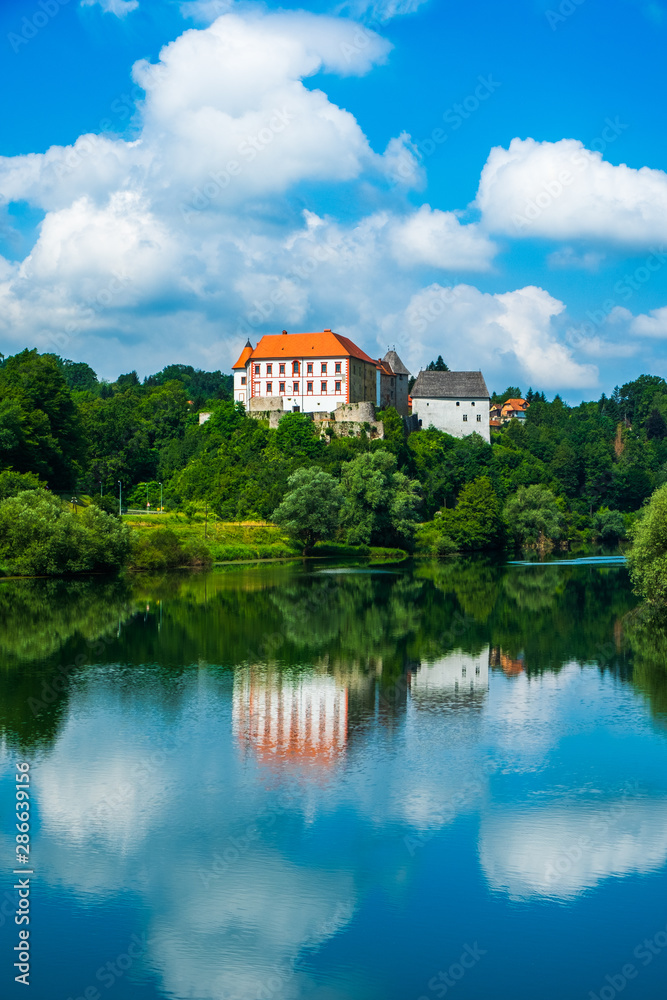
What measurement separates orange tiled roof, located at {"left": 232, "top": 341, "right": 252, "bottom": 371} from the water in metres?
60.3

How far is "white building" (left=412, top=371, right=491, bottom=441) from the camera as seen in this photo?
90.6 meters

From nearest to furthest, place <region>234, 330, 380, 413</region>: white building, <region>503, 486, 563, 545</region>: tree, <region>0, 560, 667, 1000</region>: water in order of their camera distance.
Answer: <region>0, 560, 667, 1000</region>: water < <region>503, 486, 563, 545</region>: tree < <region>234, 330, 380, 413</region>: white building

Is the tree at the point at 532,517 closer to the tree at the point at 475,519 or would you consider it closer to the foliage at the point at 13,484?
the tree at the point at 475,519

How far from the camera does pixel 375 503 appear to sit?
65250 millimetres

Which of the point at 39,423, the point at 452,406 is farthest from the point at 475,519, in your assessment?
the point at 39,423

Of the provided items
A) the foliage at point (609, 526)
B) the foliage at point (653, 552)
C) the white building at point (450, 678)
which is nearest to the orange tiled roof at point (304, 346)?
the foliage at point (609, 526)

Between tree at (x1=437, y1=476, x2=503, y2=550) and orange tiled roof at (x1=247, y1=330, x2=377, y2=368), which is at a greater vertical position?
orange tiled roof at (x1=247, y1=330, x2=377, y2=368)

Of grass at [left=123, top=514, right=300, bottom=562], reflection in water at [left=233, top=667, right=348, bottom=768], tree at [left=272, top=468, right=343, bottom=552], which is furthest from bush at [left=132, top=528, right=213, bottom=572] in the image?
reflection in water at [left=233, top=667, right=348, bottom=768]

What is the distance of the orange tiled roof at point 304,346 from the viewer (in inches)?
3219

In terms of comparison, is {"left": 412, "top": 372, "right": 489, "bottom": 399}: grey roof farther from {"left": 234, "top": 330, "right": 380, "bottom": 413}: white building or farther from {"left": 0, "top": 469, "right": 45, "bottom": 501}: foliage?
{"left": 0, "top": 469, "right": 45, "bottom": 501}: foliage

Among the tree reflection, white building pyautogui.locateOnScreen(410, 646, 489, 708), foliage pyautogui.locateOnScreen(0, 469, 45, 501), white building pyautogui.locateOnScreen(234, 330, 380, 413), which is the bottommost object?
white building pyautogui.locateOnScreen(410, 646, 489, 708)

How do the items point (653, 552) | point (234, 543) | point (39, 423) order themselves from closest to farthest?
point (653, 552) < point (39, 423) < point (234, 543)

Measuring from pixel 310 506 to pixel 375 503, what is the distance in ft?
16.1

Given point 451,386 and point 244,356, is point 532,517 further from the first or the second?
point 244,356
